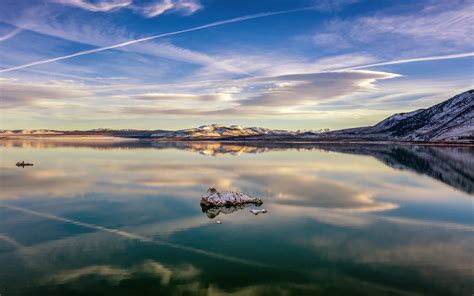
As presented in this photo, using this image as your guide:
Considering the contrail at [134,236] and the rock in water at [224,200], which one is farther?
the rock in water at [224,200]

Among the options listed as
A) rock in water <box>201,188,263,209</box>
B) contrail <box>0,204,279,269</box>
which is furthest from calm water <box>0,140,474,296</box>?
rock in water <box>201,188,263,209</box>

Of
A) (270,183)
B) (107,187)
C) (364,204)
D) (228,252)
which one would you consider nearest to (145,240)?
(228,252)

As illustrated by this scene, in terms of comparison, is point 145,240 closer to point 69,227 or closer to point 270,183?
point 69,227

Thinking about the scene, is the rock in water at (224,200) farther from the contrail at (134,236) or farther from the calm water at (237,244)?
the contrail at (134,236)

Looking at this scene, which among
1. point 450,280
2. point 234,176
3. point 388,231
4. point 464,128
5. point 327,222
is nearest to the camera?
point 450,280

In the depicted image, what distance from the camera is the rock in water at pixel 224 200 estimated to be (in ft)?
84.1

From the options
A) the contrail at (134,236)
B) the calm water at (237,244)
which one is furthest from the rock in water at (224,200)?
the contrail at (134,236)

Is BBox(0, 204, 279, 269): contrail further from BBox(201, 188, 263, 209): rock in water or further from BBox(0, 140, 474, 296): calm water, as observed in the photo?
BBox(201, 188, 263, 209): rock in water

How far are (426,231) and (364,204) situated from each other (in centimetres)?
762

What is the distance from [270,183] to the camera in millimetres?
38188

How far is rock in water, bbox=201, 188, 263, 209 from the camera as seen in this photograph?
1009 inches

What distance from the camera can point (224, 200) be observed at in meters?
26.1

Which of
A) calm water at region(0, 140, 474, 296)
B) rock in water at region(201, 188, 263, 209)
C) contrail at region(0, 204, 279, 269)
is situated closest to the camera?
calm water at region(0, 140, 474, 296)

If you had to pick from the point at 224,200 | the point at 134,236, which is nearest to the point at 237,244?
the point at 134,236
